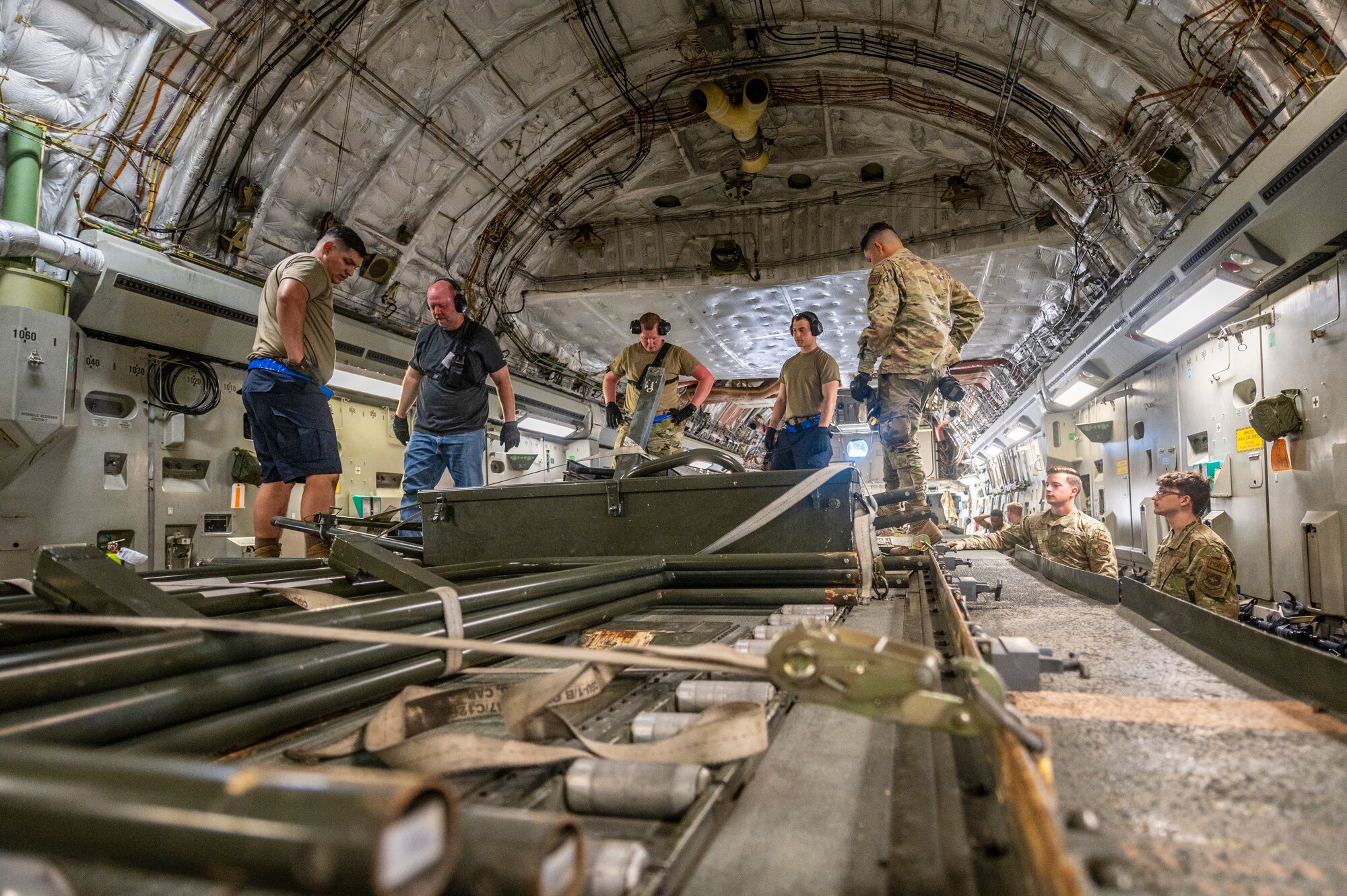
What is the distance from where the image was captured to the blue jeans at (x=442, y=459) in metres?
4.49

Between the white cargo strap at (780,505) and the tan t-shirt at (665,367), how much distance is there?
3277mm

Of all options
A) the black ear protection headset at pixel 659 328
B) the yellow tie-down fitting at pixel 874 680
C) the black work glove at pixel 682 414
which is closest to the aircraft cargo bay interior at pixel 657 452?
the yellow tie-down fitting at pixel 874 680

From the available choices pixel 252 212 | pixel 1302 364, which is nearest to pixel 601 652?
pixel 1302 364

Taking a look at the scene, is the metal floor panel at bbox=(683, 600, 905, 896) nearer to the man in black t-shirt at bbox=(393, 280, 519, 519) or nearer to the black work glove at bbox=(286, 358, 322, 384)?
the black work glove at bbox=(286, 358, 322, 384)

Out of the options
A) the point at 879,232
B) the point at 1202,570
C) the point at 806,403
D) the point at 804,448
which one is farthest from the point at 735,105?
the point at 1202,570

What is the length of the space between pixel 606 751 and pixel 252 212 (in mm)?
5243

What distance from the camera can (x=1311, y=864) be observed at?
64 centimetres

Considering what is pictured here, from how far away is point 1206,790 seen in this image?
2.66ft

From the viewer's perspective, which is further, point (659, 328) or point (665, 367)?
point (659, 328)

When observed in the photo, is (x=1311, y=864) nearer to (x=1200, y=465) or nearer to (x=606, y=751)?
(x=606, y=751)

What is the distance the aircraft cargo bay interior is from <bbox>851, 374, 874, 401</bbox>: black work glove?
4cm

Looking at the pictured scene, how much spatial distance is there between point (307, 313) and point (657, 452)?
117 inches

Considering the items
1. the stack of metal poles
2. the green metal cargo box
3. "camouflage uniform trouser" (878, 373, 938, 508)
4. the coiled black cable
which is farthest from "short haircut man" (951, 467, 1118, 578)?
the coiled black cable

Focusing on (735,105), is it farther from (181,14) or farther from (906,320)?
(181,14)
